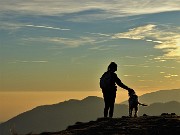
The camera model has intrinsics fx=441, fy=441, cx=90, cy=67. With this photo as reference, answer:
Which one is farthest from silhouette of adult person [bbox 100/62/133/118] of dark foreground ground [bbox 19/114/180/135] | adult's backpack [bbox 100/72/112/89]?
dark foreground ground [bbox 19/114/180/135]

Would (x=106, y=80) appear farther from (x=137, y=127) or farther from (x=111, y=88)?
(x=137, y=127)

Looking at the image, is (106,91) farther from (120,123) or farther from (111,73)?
(120,123)

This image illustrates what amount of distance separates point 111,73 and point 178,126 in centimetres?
484

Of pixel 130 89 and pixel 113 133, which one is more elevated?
pixel 130 89

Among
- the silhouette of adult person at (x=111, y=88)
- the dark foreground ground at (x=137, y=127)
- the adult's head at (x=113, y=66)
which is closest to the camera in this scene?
the dark foreground ground at (x=137, y=127)

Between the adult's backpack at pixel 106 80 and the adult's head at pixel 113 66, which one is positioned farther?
the adult's backpack at pixel 106 80

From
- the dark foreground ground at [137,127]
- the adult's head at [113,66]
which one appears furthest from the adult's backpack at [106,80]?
the dark foreground ground at [137,127]

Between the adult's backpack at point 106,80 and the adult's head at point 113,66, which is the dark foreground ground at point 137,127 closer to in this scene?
the adult's backpack at point 106,80

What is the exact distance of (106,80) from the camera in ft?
61.8

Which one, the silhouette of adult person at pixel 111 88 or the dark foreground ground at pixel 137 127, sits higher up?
the silhouette of adult person at pixel 111 88

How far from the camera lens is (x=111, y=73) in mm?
18719

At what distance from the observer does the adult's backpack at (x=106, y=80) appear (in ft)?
61.6

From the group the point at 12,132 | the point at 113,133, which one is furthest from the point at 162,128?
the point at 12,132

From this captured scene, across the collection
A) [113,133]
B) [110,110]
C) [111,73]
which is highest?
[111,73]
